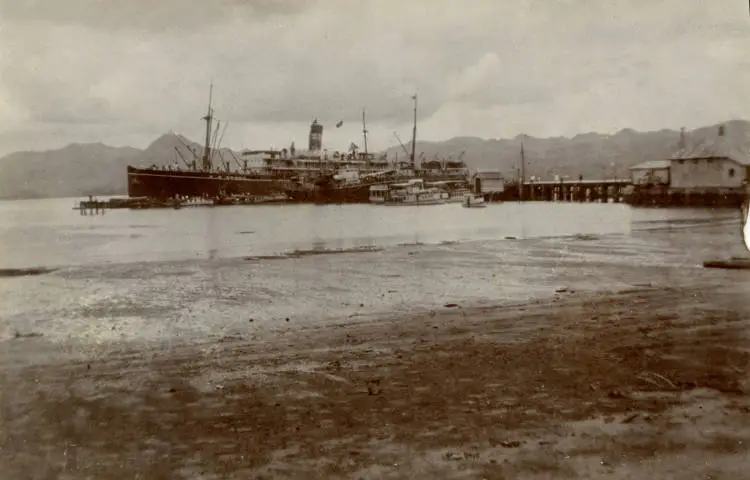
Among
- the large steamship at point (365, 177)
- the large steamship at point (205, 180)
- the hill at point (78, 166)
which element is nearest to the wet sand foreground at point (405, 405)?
the hill at point (78, 166)

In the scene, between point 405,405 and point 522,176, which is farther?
point 522,176

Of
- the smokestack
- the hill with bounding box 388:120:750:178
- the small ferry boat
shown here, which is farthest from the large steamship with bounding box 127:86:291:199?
the smokestack

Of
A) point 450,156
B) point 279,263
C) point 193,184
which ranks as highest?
point 450,156

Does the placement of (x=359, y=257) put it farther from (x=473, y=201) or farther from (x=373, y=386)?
(x=473, y=201)

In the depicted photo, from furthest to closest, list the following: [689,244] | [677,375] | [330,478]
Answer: [689,244]
[677,375]
[330,478]

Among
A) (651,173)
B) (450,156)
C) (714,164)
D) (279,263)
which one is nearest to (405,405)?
(279,263)

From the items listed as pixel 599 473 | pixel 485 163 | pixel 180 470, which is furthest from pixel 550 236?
pixel 180 470

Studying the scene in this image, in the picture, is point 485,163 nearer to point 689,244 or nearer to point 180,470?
point 689,244

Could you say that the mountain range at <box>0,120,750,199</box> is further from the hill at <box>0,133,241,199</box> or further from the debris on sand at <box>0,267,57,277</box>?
the debris on sand at <box>0,267,57,277</box>
